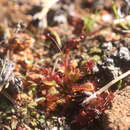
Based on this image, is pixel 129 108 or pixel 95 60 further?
pixel 95 60

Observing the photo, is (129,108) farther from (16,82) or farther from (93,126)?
(16,82)

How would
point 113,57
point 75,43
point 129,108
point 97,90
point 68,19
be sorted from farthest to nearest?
1. point 68,19
2. point 75,43
3. point 113,57
4. point 97,90
5. point 129,108

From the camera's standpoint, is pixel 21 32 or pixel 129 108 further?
pixel 21 32

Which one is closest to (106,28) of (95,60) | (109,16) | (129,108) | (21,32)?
(109,16)

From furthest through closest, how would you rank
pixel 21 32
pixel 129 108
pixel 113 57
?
pixel 21 32 → pixel 113 57 → pixel 129 108

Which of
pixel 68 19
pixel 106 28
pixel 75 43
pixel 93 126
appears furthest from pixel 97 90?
pixel 68 19

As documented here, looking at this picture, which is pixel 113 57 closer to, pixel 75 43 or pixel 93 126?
pixel 75 43

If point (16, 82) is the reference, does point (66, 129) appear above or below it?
below

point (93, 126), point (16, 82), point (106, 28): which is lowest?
point (93, 126)

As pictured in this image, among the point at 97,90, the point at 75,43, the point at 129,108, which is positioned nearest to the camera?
the point at 129,108
